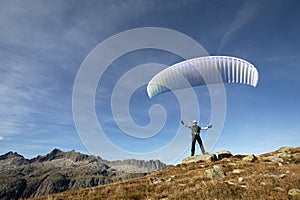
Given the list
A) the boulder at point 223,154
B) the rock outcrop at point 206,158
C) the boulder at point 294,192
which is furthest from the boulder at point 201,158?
the boulder at point 294,192

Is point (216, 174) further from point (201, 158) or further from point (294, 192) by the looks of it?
point (201, 158)

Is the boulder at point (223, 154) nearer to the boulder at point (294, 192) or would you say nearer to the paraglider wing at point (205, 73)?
the paraglider wing at point (205, 73)

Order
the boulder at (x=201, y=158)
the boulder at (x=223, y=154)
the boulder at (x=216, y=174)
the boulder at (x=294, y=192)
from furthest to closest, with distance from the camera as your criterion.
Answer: the boulder at (x=223, y=154) < the boulder at (x=201, y=158) < the boulder at (x=216, y=174) < the boulder at (x=294, y=192)

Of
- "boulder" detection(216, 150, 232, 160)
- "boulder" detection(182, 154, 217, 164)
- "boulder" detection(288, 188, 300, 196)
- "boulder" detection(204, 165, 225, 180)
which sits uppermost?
"boulder" detection(216, 150, 232, 160)

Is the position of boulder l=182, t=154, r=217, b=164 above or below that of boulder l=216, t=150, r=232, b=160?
below

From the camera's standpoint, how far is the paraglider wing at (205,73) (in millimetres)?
19375

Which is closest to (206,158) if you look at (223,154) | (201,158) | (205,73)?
(201,158)

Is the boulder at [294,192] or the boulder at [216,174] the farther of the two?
the boulder at [216,174]

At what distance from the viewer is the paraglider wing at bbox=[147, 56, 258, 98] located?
19375 mm

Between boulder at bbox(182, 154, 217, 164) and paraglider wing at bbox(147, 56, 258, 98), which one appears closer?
boulder at bbox(182, 154, 217, 164)

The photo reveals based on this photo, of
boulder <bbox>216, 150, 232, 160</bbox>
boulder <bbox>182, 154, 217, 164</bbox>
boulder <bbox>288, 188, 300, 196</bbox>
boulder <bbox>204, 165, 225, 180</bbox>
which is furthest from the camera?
boulder <bbox>216, 150, 232, 160</bbox>

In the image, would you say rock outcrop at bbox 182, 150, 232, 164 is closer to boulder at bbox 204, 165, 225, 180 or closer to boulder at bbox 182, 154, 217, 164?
boulder at bbox 182, 154, 217, 164

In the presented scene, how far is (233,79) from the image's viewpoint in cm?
2023

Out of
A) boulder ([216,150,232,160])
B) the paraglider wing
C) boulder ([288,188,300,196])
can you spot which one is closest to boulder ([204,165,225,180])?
boulder ([288,188,300,196])
